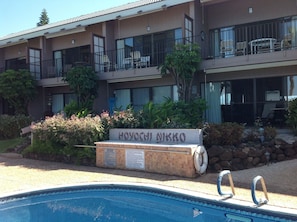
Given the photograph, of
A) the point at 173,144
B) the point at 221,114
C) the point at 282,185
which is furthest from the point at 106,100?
the point at 282,185

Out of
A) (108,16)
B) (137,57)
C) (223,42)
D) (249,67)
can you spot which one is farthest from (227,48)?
(108,16)

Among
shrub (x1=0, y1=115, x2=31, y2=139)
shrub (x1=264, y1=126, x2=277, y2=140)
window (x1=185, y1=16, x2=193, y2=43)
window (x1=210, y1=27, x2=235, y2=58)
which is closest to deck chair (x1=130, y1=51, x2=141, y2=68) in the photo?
window (x1=185, y1=16, x2=193, y2=43)

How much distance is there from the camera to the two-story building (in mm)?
15000

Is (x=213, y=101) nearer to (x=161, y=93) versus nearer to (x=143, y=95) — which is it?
(x=161, y=93)

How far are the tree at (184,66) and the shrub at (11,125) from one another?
347 inches

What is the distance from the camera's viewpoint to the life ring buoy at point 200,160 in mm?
9383

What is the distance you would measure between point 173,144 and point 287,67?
7.73 meters

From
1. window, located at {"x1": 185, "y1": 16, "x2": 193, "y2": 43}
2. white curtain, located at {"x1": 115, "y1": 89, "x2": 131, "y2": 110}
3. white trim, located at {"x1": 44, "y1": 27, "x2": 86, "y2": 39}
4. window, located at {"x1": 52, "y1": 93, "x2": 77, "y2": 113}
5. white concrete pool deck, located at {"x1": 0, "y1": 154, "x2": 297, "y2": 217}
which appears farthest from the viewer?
window, located at {"x1": 52, "y1": 93, "x2": 77, "y2": 113}

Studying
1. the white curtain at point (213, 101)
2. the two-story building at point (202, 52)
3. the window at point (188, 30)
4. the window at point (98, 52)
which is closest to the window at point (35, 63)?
the two-story building at point (202, 52)

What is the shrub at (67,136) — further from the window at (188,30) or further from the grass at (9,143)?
the window at (188,30)

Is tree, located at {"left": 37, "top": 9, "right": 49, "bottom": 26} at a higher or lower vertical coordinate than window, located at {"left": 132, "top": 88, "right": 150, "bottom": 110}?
higher

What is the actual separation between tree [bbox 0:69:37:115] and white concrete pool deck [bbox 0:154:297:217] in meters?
9.81

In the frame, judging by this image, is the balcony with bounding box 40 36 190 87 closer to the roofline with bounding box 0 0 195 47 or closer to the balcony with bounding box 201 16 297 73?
the roofline with bounding box 0 0 195 47

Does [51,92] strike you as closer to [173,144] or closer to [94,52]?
[94,52]
